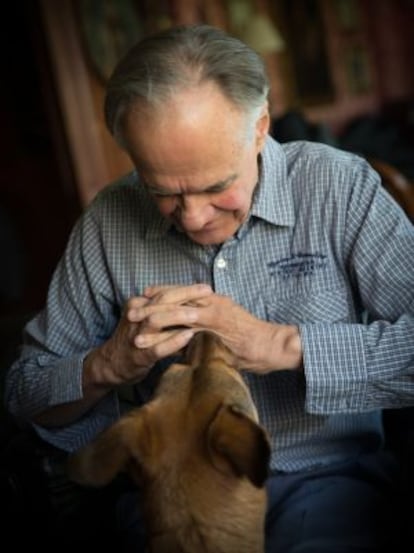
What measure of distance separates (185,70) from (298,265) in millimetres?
498

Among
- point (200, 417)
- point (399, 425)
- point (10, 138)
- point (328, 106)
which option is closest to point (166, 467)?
point (200, 417)

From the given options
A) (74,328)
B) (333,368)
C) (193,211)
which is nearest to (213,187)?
(193,211)

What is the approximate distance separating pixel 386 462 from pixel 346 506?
0.18 m

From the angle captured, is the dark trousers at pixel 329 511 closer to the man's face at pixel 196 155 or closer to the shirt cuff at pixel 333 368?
the shirt cuff at pixel 333 368

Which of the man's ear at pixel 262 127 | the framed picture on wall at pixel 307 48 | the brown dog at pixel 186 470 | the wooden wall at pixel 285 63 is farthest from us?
the framed picture on wall at pixel 307 48

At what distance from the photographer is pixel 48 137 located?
5430 mm

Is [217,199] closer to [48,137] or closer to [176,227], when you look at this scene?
[176,227]

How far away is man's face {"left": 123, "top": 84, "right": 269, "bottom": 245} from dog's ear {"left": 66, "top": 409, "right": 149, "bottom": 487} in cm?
47

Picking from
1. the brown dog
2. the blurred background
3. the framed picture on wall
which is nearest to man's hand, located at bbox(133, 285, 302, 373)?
the brown dog

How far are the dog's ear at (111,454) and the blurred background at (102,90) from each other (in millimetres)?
858

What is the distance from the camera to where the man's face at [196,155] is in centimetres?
144

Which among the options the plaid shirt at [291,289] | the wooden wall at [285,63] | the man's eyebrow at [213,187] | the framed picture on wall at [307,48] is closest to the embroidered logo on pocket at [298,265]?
the plaid shirt at [291,289]

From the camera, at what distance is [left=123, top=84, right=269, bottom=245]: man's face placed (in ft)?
4.72

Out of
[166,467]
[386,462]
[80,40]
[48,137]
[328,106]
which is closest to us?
[166,467]
